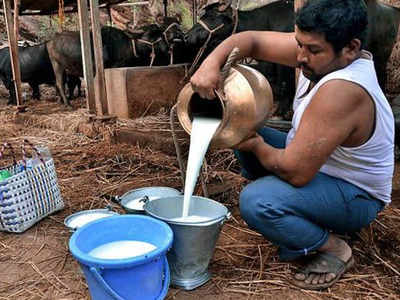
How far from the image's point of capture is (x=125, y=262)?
4.69 feet

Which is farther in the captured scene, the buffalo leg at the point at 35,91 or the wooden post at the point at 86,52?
the buffalo leg at the point at 35,91

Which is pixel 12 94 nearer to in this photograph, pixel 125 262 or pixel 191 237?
pixel 191 237

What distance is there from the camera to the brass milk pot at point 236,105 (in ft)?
5.66

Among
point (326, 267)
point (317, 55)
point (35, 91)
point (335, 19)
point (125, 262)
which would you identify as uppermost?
point (335, 19)

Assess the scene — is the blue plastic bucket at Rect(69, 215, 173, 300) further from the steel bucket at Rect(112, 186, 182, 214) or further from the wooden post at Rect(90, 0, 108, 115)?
the wooden post at Rect(90, 0, 108, 115)

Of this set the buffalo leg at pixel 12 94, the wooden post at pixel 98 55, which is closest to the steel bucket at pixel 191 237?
the wooden post at pixel 98 55

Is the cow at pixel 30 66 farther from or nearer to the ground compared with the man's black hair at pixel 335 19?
nearer to the ground

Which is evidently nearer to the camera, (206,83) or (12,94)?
(206,83)

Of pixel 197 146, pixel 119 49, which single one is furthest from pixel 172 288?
pixel 119 49

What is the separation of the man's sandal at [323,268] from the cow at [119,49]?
5.20 meters

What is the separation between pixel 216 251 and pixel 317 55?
114cm

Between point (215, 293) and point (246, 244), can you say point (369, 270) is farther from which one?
point (215, 293)

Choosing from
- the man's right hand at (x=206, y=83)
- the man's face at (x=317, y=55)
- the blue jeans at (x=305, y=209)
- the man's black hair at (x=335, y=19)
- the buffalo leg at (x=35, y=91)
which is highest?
the man's black hair at (x=335, y=19)

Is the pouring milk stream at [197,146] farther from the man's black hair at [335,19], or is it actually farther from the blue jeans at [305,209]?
the man's black hair at [335,19]
